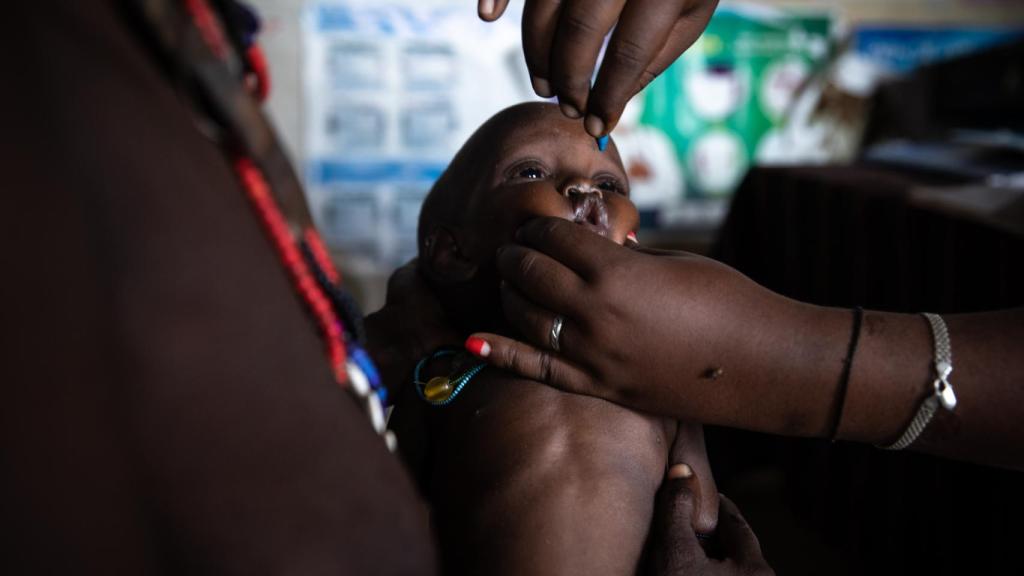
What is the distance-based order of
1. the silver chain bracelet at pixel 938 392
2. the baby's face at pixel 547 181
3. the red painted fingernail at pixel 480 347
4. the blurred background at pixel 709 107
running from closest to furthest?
the silver chain bracelet at pixel 938 392, the red painted fingernail at pixel 480 347, the baby's face at pixel 547 181, the blurred background at pixel 709 107

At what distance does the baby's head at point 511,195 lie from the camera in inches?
34.1

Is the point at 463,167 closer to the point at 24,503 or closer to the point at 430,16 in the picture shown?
the point at 24,503

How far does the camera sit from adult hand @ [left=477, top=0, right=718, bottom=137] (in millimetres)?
667

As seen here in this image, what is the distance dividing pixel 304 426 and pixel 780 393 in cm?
42

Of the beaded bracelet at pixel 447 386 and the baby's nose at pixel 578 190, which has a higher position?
the baby's nose at pixel 578 190

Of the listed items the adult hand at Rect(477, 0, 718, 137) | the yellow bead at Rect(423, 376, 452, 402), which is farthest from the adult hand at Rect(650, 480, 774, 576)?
the adult hand at Rect(477, 0, 718, 137)

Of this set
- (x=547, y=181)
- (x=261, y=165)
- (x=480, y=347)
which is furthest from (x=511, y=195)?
(x=261, y=165)

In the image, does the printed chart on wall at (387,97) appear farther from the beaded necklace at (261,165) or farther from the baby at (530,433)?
the beaded necklace at (261,165)

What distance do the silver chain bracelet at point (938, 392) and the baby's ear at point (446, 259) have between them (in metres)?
0.47

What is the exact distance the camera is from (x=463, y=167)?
99cm

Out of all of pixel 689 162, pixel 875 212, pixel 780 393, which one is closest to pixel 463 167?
pixel 780 393

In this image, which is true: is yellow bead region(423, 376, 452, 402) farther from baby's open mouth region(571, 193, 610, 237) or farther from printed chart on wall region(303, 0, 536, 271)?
printed chart on wall region(303, 0, 536, 271)

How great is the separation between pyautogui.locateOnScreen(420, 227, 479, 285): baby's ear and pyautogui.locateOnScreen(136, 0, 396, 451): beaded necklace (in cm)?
40

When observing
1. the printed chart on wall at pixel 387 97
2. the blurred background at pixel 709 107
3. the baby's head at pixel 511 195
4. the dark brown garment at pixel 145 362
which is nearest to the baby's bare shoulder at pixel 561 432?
the baby's head at pixel 511 195
